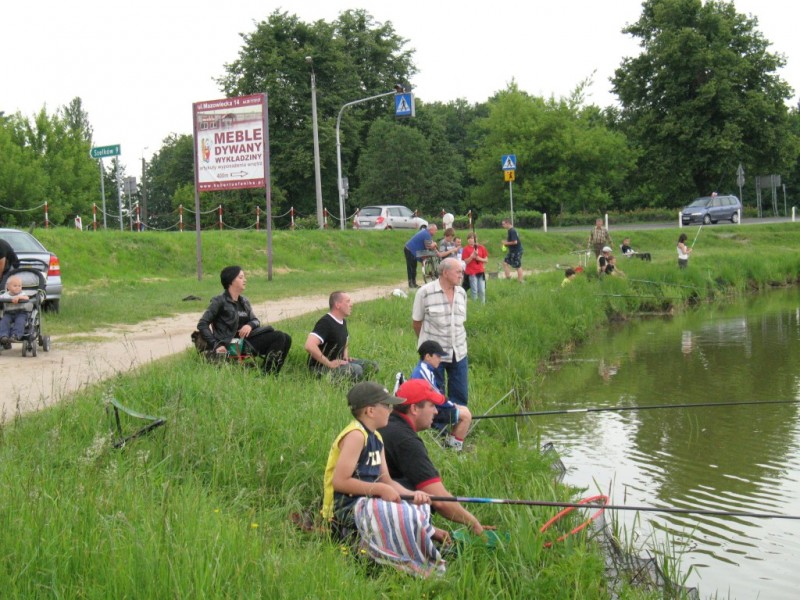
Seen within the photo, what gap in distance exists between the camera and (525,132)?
5678cm

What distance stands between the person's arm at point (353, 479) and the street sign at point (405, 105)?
30.6m

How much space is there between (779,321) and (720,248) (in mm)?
15156

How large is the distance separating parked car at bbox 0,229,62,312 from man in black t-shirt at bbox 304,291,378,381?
624cm

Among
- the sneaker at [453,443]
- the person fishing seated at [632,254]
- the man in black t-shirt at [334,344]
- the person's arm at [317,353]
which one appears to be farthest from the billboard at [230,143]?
the sneaker at [453,443]

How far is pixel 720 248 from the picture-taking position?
35.4 metres

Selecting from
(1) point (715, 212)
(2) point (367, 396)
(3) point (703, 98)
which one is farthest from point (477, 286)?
(3) point (703, 98)

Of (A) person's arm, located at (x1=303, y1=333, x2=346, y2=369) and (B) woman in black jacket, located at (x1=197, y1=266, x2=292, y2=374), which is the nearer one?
(A) person's arm, located at (x1=303, y1=333, x2=346, y2=369)

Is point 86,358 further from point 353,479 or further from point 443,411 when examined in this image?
point 353,479

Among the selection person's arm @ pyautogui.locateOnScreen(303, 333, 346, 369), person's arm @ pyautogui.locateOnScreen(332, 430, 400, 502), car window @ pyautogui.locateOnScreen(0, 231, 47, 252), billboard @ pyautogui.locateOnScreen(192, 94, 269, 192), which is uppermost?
billboard @ pyautogui.locateOnScreen(192, 94, 269, 192)

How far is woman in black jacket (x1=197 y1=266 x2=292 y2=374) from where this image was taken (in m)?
9.86

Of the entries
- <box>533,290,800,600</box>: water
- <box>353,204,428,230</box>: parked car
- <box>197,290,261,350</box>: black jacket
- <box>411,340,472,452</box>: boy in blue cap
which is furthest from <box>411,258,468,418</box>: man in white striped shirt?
<box>353,204,428,230</box>: parked car

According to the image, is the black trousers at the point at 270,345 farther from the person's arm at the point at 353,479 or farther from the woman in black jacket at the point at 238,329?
the person's arm at the point at 353,479

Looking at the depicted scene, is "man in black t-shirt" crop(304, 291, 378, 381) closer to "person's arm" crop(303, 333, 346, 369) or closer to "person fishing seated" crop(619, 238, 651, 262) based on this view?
"person's arm" crop(303, 333, 346, 369)

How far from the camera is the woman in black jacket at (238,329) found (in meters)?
9.86
